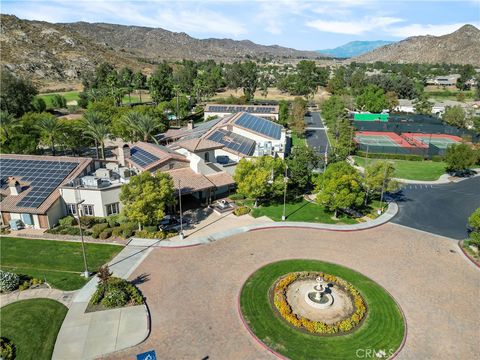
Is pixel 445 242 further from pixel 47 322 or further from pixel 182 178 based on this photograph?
pixel 47 322

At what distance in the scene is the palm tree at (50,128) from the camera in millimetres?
59672

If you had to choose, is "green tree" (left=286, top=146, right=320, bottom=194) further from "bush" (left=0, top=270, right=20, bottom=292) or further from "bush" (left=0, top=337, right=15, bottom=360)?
"bush" (left=0, top=337, right=15, bottom=360)

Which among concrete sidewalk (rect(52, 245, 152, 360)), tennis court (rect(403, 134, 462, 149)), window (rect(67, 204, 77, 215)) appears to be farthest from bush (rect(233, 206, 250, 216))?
tennis court (rect(403, 134, 462, 149))

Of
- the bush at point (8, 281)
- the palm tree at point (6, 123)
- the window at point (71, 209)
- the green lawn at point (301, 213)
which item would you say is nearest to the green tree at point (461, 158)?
the green lawn at point (301, 213)

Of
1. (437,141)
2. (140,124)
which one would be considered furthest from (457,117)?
(140,124)

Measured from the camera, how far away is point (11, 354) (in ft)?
→ 74.7

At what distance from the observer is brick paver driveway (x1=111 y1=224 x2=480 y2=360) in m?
24.0

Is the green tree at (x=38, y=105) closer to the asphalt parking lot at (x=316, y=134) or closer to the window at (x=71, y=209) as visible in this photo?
the window at (x=71, y=209)

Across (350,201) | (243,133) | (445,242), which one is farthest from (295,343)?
(243,133)

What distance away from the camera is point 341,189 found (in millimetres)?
42500

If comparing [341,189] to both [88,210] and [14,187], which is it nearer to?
[88,210]

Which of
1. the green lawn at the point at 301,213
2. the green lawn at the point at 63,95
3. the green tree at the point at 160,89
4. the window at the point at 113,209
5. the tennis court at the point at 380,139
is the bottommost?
the green lawn at the point at 301,213

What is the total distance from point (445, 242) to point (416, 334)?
60.5ft

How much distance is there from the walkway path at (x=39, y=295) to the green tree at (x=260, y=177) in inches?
958
